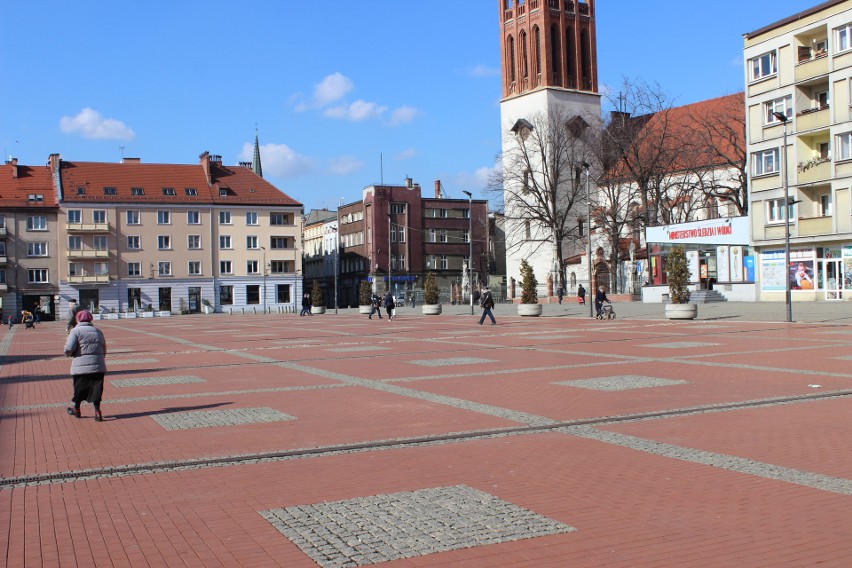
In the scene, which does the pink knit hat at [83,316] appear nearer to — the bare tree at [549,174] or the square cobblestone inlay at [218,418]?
the square cobblestone inlay at [218,418]

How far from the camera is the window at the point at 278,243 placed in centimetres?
8581

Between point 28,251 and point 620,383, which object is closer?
point 620,383

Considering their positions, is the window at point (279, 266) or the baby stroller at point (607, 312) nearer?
the baby stroller at point (607, 312)

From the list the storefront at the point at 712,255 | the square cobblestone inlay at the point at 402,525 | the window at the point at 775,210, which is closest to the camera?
the square cobblestone inlay at the point at 402,525

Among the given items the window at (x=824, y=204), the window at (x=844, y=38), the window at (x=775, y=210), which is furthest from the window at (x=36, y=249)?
the window at (x=844, y=38)

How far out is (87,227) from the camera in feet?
254

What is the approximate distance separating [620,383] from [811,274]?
36093 mm

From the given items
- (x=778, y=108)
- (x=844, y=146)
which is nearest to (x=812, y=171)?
(x=844, y=146)

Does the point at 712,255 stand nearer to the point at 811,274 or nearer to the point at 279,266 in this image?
the point at 811,274

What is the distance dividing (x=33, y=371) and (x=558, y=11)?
70.3 metres

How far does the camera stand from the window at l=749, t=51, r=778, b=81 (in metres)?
46.8

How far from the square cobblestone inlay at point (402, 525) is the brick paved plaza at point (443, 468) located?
0.07ft

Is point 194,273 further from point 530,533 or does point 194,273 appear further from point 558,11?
point 530,533

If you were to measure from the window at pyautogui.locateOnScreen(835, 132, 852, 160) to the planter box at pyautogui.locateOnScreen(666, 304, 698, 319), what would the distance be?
51.2 feet
